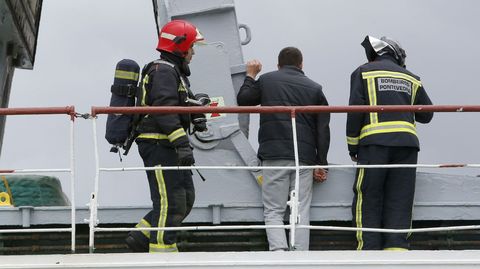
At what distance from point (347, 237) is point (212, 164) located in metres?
1.23

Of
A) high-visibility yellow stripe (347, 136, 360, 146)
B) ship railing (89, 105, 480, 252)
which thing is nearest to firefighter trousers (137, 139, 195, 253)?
ship railing (89, 105, 480, 252)

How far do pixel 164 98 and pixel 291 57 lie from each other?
132cm

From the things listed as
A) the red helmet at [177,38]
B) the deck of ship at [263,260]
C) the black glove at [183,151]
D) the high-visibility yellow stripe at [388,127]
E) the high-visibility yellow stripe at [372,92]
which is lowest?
the deck of ship at [263,260]

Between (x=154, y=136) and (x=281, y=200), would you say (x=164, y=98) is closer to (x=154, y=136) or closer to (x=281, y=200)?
(x=154, y=136)

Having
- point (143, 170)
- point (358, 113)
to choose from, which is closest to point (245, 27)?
point (358, 113)

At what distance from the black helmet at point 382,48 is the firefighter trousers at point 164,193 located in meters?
1.68

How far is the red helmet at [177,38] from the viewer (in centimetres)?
769

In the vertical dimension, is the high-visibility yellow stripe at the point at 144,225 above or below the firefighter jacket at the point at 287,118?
below

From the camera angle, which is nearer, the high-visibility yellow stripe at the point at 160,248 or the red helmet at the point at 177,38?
the high-visibility yellow stripe at the point at 160,248

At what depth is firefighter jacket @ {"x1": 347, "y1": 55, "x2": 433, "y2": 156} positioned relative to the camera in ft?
25.3

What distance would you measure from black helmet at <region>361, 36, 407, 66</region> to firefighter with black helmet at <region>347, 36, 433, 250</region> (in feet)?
0.56

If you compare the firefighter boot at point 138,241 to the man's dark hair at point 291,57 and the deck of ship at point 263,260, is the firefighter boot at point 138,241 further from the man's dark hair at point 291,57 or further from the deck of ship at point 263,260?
the man's dark hair at point 291,57

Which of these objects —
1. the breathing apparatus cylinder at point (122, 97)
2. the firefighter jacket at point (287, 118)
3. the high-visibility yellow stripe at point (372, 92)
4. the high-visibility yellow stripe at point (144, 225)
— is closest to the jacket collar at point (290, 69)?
the firefighter jacket at point (287, 118)

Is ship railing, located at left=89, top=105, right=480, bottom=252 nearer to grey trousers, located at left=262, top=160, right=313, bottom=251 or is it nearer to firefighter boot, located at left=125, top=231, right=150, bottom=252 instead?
firefighter boot, located at left=125, top=231, right=150, bottom=252
